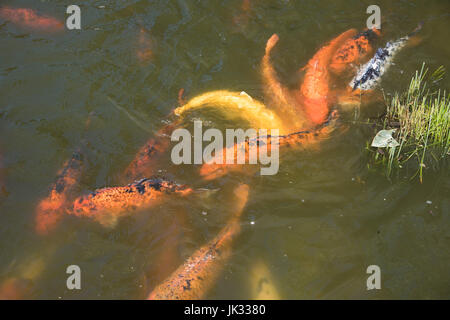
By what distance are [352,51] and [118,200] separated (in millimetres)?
3210

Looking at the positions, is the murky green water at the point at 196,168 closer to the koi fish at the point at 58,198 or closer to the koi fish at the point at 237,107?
the koi fish at the point at 58,198

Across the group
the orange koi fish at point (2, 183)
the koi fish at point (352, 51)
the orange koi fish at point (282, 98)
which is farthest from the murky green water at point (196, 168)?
the koi fish at point (352, 51)

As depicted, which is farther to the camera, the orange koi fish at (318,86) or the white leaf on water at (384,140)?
the orange koi fish at (318,86)

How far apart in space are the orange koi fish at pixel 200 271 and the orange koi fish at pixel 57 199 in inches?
45.7

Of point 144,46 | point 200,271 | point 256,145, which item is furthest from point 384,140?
point 144,46

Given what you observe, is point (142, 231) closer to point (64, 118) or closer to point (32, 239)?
point (32, 239)

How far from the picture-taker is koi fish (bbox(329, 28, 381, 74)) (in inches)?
183

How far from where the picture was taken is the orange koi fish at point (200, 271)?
119 inches

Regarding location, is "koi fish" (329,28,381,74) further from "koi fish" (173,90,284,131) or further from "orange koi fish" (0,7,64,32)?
"orange koi fish" (0,7,64,32)

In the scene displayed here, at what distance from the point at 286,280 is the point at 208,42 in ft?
10.3
